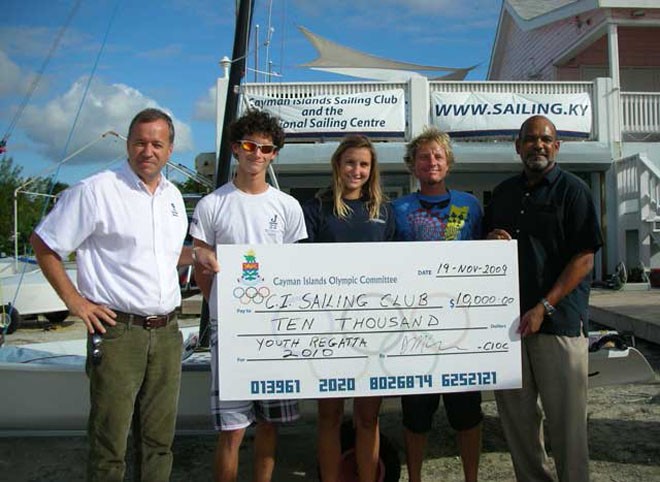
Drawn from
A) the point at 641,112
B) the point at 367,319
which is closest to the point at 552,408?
the point at 367,319

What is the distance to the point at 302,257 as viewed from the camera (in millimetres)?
3090

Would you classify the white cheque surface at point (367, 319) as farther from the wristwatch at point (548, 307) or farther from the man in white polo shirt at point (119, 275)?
the man in white polo shirt at point (119, 275)

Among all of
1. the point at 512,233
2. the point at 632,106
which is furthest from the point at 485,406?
the point at 632,106

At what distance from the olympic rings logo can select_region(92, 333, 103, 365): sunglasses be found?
64cm

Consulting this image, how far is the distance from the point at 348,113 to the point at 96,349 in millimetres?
11667

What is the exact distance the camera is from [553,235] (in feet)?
10.4

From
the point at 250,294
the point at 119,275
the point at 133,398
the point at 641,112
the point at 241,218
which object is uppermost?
the point at 641,112

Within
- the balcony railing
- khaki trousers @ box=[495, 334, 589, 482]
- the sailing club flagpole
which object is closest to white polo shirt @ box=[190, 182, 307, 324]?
khaki trousers @ box=[495, 334, 589, 482]

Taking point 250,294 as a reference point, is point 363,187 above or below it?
above

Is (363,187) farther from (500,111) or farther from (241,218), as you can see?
(500,111)

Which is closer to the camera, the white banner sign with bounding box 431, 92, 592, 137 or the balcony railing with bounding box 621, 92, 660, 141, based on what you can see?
the white banner sign with bounding box 431, 92, 592, 137

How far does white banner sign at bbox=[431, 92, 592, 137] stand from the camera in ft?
45.8

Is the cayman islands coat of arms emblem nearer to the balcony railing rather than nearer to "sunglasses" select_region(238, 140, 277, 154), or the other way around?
"sunglasses" select_region(238, 140, 277, 154)

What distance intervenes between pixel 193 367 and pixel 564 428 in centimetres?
222
